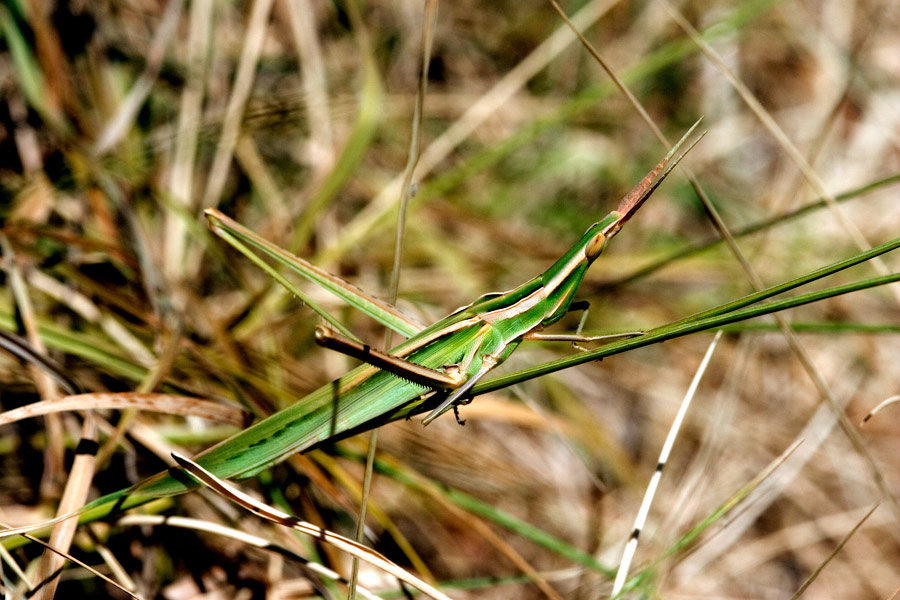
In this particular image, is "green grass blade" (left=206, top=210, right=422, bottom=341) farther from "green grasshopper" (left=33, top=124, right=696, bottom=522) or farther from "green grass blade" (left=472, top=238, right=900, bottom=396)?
"green grass blade" (left=472, top=238, right=900, bottom=396)

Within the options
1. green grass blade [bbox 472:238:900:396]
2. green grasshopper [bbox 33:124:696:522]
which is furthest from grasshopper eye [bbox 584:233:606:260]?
green grass blade [bbox 472:238:900:396]

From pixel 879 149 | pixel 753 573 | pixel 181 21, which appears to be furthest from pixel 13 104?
pixel 879 149

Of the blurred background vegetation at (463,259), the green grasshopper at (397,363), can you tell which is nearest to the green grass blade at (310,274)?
the green grasshopper at (397,363)

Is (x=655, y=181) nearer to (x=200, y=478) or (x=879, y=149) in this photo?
(x=200, y=478)

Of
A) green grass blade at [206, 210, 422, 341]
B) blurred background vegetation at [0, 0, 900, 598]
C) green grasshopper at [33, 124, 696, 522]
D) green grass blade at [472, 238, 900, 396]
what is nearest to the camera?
green grass blade at [472, 238, 900, 396]

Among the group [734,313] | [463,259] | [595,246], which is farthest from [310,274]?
[463,259]
